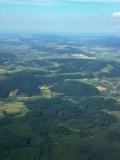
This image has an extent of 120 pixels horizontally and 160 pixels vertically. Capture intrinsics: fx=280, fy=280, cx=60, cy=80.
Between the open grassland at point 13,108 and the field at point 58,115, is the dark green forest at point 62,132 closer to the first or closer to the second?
the field at point 58,115

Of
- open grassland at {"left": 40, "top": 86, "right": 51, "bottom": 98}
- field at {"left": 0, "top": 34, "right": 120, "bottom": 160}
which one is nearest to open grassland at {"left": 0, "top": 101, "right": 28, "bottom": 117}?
field at {"left": 0, "top": 34, "right": 120, "bottom": 160}

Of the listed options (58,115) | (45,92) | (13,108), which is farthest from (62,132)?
(45,92)

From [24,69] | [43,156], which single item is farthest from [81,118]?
[24,69]

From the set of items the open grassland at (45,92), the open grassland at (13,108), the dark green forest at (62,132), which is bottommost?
the dark green forest at (62,132)

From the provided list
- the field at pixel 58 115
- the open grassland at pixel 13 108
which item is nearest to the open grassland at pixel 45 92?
the field at pixel 58 115

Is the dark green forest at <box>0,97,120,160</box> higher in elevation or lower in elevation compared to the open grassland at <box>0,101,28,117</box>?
lower

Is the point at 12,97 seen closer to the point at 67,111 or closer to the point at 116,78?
the point at 67,111

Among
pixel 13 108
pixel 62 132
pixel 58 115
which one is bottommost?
pixel 62 132

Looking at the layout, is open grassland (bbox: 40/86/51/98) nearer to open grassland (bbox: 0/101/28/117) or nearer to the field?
the field

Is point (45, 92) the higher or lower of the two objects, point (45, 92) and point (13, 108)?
the higher

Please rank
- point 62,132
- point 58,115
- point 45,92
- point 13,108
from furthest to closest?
point 45,92 → point 13,108 → point 58,115 → point 62,132

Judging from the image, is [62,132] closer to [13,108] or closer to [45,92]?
[13,108]
